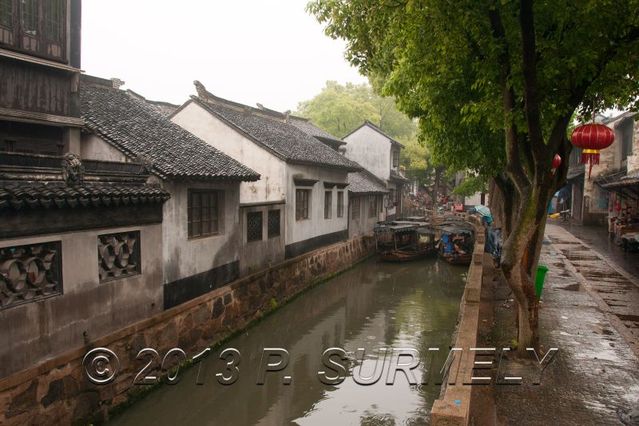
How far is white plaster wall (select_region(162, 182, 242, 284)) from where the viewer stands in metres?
10.7

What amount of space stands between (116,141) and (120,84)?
484 cm

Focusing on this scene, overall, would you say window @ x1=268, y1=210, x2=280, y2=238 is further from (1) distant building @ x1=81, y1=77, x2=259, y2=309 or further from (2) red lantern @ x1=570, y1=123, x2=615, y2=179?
(2) red lantern @ x1=570, y1=123, x2=615, y2=179

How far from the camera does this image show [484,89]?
8.58m

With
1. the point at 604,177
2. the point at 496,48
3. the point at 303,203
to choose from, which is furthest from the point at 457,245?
the point at 496,48

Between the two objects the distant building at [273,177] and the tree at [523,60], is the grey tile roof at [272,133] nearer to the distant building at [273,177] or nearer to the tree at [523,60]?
the distant building at [273,177]

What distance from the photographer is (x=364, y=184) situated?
2881 centimetres

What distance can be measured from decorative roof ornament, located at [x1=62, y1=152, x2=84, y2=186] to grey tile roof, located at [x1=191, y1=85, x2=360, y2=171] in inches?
399

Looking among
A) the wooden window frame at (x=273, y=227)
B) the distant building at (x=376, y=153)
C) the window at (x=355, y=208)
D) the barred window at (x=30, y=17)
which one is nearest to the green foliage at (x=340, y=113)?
the distant building at (x=376, y=153)

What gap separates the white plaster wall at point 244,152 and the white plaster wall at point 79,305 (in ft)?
26.6

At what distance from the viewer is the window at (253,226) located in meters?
14.7

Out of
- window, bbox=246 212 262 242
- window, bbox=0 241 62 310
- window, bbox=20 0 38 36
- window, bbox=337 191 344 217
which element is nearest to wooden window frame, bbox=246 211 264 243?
window, bbox=246 212 262 242

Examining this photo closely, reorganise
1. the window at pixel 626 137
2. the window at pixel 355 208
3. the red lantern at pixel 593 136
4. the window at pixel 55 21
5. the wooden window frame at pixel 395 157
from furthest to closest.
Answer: the wooden window frame at pixel 395 157 → the window at pixel 355 208 → the window at pixel 626 137 → the window at pixel 55 21 → the red lantern at pixel 593 136

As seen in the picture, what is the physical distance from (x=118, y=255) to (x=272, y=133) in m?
13.1

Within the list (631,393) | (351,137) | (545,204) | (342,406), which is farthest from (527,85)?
(351,137)
